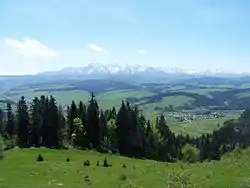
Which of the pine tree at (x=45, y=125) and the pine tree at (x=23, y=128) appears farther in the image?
the pine tree at (x=23, y=128)

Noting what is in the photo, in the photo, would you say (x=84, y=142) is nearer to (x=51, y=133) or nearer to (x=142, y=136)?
(x=51, y=133)

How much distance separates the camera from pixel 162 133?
129875 millimetres

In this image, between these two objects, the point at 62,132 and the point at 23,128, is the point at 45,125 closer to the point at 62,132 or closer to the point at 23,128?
the point at 23,128

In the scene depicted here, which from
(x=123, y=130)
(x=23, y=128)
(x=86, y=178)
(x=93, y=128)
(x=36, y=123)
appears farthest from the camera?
(x=123, y=130)

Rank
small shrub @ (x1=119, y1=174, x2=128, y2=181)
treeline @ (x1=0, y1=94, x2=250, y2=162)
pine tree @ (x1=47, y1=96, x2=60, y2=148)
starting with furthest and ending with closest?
treeline @ (x1=0, y1=94, x2=250, y2=162) < pine tree @ (x1=47, y1=96, x2=60, y2=148) < small shrub @ (x1=119, y1=174, x2=128, y2=181)

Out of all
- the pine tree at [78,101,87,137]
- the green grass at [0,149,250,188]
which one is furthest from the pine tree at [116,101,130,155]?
the green grass at [0,149,250,188]

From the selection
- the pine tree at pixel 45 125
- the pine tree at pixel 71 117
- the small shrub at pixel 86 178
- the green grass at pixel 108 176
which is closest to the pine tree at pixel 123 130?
the pine tree at pixel 71 117

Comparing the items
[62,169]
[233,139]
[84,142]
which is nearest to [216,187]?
[62,169]

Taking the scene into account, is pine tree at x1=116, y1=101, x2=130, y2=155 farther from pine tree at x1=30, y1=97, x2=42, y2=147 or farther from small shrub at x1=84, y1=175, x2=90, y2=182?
small shrub at x1=84, y1=175, x2=90, y2=182

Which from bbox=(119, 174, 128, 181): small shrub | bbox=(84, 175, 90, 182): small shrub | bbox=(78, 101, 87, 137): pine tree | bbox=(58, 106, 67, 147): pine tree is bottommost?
bbox=(58, 106, 67, 147): pine tree

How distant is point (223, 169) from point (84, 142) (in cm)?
6036

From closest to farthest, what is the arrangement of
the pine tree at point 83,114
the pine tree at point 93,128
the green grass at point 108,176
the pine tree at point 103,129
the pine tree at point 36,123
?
1. the green grass at point 108,176
2. the pine tree at point 36,123
3. the pine tree at point 93,128
4. the pine tree at point 83,114
5. the pine tree at point 103,129

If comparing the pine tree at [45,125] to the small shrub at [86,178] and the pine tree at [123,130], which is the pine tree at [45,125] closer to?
the pine tree at [123,130]

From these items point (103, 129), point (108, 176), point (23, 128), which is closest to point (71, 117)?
point (103, 129)
